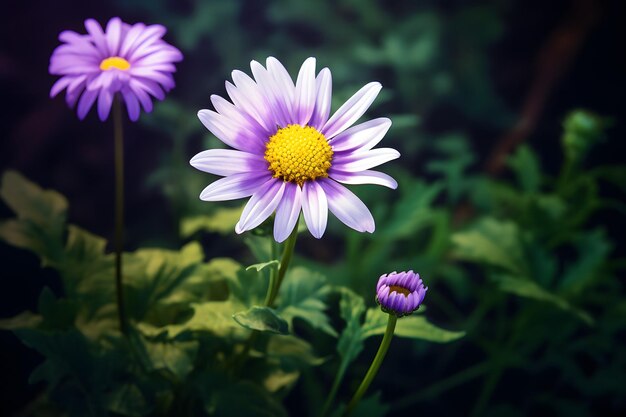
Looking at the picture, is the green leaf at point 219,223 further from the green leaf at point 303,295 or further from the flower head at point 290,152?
the flower head at point 290,152

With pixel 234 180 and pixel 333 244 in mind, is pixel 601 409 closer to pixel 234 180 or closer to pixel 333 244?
pixel 333 244

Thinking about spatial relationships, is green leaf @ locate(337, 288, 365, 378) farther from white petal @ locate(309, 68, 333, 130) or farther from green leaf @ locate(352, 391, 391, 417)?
white petal @ locate(309, 68, 333, 130)

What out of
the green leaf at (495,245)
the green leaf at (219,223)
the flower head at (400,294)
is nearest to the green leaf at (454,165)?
the green leaf at (495,245)

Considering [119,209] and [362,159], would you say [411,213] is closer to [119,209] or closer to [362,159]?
[362,159]

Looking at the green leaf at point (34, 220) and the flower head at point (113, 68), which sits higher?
the flower head at point (113, 68)

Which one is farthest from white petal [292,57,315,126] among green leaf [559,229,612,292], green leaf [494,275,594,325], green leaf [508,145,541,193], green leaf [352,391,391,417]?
green leaf [508,145,541,193]

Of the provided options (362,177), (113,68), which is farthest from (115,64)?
(362,177)

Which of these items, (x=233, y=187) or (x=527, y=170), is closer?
(x=233, y=187)

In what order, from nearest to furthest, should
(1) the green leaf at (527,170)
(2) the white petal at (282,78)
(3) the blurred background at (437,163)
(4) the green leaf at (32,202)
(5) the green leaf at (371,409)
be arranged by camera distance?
1. (2) the white petal at (282,78)
2. (5) the green leaf at (371,409)
3. (4) the green leaf at (32,202)
4. (3) the blurred background at (437,163)
5. (1) the green leaf at (527,170)
